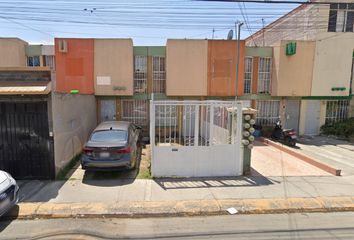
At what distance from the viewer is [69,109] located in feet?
27.5

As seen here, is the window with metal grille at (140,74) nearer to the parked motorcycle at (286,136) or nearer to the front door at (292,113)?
the parked motorcycle at (286,136)

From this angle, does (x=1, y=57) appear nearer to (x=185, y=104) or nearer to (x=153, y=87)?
(x=153, y=87)

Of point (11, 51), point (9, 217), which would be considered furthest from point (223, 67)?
point (9, 217)

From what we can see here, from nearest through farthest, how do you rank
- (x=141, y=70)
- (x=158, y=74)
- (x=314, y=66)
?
(x=141, y=70)
(x=158, y=74)
(x=314, y=66)

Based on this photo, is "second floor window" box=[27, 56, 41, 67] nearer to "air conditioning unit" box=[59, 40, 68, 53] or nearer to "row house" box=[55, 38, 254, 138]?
"row house" box=[55, 38, 254, 138]

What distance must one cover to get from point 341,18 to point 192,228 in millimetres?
16279

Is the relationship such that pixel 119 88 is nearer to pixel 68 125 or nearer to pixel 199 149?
pixel 68 125

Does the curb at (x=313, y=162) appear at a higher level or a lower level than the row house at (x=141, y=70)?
lower

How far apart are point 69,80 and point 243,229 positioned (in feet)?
39.7

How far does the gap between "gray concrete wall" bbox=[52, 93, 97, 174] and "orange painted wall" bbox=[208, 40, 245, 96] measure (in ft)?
22.7

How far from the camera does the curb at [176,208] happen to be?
5.21 m

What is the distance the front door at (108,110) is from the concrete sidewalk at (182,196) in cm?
769

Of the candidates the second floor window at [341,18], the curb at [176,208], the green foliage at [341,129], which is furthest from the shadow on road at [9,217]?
the second floor window at [341,18]

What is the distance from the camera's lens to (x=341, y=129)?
15.1m
